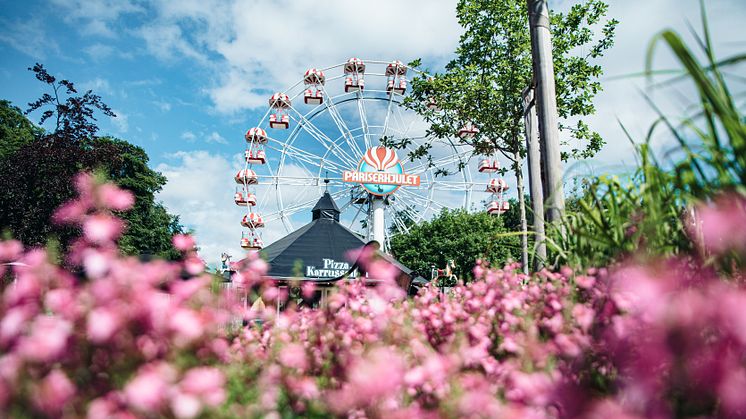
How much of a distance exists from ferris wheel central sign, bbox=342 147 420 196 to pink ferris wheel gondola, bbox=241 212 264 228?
627cm

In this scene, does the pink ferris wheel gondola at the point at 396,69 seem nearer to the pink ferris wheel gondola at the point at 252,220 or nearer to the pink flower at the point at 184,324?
the pink ferris wheel gondola at the point at 252,220

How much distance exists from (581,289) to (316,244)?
10.4m

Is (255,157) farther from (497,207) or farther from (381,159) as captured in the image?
(497,207)

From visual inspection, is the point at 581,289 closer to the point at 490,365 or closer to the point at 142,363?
the point at 490,365

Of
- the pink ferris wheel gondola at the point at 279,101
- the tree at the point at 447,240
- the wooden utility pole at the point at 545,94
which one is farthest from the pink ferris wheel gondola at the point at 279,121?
the wooden utility pole at the point at 545,94

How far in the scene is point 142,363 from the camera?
3.02 ft

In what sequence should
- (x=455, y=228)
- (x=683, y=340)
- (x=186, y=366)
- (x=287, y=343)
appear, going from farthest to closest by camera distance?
(x=455, y=228) → (x=287, y=343) → (x=186, y=366) → (x=683, y=340)

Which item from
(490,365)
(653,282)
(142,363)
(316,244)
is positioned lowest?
(490,365)

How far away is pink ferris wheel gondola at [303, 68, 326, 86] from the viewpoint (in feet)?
106

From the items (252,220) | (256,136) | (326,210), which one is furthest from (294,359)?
(256,136)

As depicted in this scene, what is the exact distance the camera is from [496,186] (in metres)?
32.8

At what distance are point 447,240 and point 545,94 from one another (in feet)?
105

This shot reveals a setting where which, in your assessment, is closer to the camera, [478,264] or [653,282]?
[653,282]

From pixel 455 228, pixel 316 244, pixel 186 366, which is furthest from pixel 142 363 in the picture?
pixel 455 228
